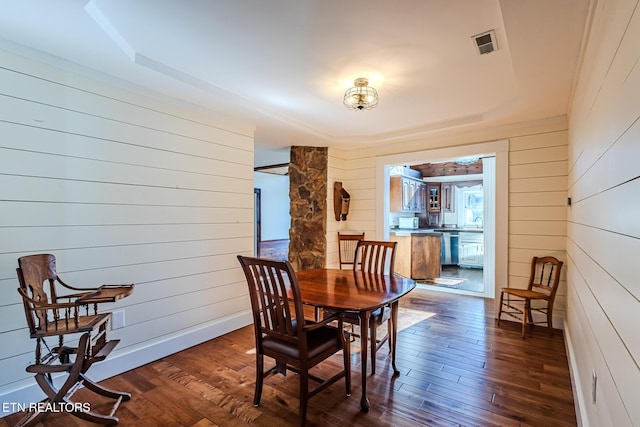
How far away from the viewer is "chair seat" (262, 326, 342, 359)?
185 centimetres

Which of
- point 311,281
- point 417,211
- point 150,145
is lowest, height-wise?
point 311,281

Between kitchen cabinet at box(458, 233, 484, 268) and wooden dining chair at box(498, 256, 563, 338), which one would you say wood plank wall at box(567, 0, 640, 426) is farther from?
kitchen cabinet at box(458, 233, 484, 268)

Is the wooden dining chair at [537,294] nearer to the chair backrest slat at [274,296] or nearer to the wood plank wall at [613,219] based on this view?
the wood plank wall at [613,219]

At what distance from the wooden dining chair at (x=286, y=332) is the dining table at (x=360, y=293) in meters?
0.12

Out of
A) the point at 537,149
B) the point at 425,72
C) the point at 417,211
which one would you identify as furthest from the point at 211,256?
the point at 417,211

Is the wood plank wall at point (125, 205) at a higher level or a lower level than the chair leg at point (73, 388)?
higher

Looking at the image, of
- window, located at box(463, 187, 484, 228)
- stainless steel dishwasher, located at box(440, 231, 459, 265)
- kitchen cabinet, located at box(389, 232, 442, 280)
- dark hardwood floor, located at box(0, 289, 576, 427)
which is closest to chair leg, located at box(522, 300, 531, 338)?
dark hardwood floor, located at box(0, 289, 576, 427)

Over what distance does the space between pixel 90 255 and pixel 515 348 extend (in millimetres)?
3796

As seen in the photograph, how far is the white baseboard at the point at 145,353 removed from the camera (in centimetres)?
200

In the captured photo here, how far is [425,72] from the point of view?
244 centimetres

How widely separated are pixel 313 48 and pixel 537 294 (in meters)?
3.32

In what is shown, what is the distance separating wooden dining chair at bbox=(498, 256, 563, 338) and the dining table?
5.46 feet

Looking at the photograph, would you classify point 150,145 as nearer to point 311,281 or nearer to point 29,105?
point 29,105

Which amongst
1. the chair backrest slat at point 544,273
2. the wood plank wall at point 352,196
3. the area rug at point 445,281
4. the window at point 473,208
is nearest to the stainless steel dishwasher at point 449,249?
the window at point 473,208
